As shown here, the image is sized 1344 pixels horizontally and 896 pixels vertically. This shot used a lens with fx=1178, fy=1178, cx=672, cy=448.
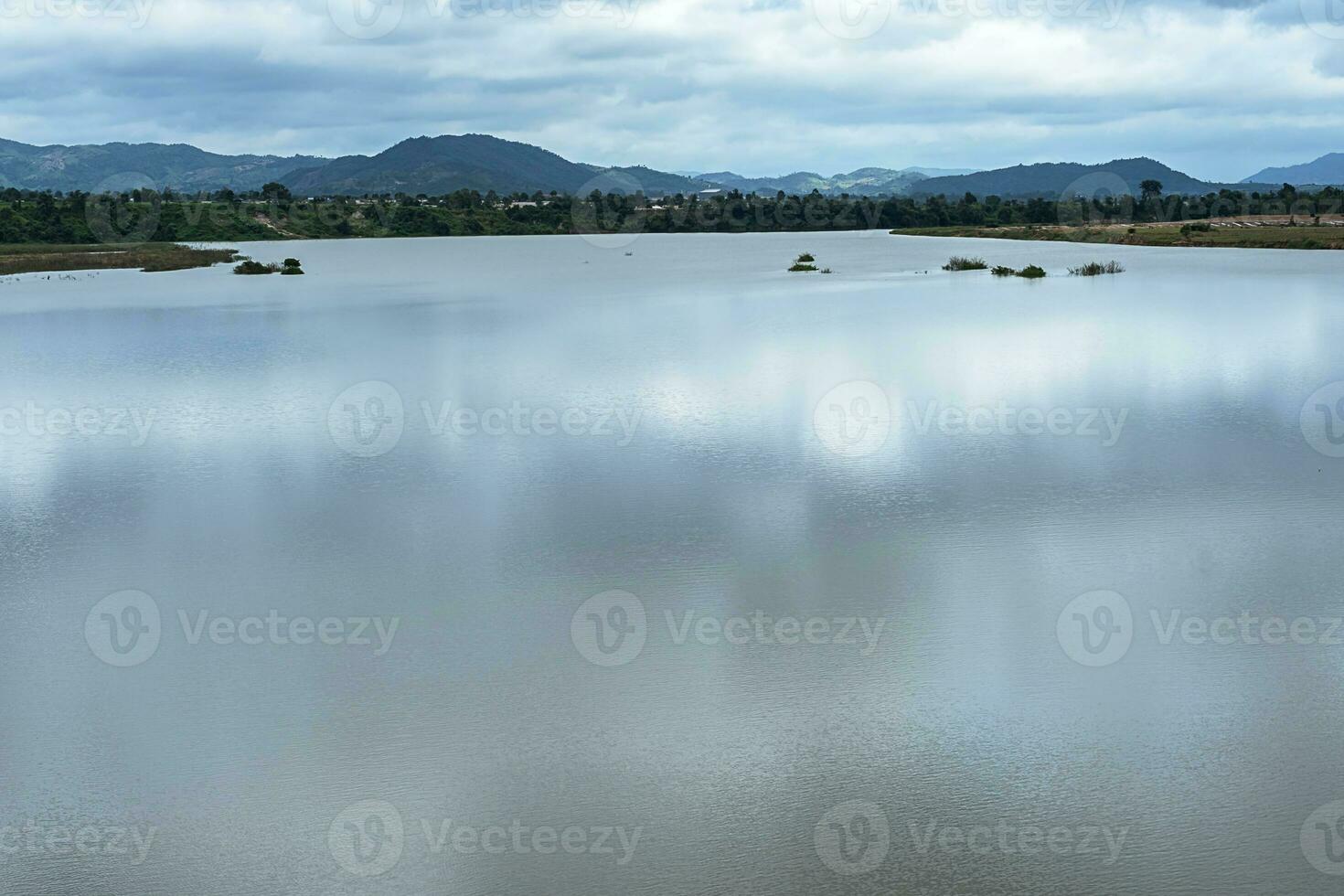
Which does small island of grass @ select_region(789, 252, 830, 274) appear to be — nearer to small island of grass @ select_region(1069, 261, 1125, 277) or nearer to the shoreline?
small island of grass @ select_region(1069, 261, 1125, 277)

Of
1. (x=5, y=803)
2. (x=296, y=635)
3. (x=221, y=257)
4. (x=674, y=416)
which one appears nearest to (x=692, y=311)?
(x=674, y=416)

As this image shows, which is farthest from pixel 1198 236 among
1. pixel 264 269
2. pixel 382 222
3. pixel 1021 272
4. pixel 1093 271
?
pixel 382 222

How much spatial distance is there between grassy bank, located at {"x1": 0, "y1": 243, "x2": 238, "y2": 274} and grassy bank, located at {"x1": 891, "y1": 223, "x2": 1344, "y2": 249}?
8532 cm

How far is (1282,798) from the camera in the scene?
360 inches

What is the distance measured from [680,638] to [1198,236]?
109 m

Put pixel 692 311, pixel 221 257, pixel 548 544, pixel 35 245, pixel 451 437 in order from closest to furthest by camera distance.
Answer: pixel 548 544
pixel 451 437
pixel 692 311
pixel 221 257
pixel 35 245

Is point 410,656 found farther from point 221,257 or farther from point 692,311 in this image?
point 221,257

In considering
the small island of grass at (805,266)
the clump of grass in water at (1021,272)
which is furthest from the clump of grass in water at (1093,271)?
the small island of grass at (805,266)

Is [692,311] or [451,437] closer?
[451,437]

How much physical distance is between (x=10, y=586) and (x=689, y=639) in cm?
893

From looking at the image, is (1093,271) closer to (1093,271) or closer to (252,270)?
(1093,271)

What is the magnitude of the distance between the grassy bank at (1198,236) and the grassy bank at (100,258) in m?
85.3

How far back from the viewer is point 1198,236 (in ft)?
355

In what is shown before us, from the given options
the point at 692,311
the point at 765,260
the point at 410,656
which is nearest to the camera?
the point at 410,656
